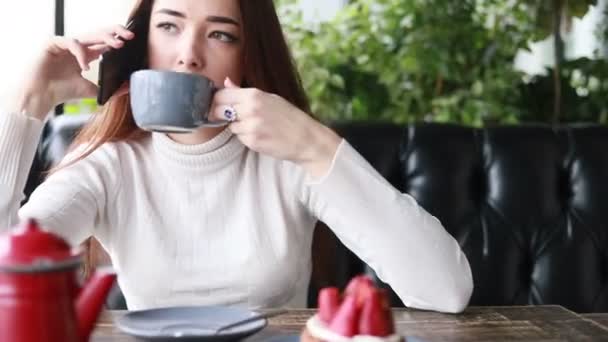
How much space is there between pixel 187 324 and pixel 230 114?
373 mm

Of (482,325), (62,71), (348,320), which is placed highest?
(62,71)

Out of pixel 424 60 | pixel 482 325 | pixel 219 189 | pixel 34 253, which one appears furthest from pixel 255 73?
pixel 424 60

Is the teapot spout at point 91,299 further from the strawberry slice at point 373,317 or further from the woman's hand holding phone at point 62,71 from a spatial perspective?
the woman's hand holding phone at point 62,71

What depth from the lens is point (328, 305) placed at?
2.54 feet

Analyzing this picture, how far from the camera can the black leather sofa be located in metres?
1.79

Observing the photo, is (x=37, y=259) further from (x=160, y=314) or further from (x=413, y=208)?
(x=413, y=208)

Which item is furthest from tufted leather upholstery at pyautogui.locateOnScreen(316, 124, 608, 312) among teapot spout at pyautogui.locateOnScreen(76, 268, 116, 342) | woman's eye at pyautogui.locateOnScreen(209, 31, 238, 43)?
teapot spout at pyautogui.locateOnScreen(76, 268, 116, 342)

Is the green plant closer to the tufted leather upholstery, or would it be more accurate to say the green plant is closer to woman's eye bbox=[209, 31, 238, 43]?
the tufted leather upholstery

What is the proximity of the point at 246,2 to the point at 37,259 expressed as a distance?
0.93 metres

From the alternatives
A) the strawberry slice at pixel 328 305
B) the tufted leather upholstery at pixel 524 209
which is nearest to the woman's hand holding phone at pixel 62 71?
the tufted leather upholstery at pixel 524 209

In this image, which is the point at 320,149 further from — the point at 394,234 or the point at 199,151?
the point at 199,151

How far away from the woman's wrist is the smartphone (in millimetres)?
369

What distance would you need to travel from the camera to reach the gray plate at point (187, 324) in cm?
92

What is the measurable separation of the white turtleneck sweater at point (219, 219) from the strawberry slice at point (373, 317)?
53cm
